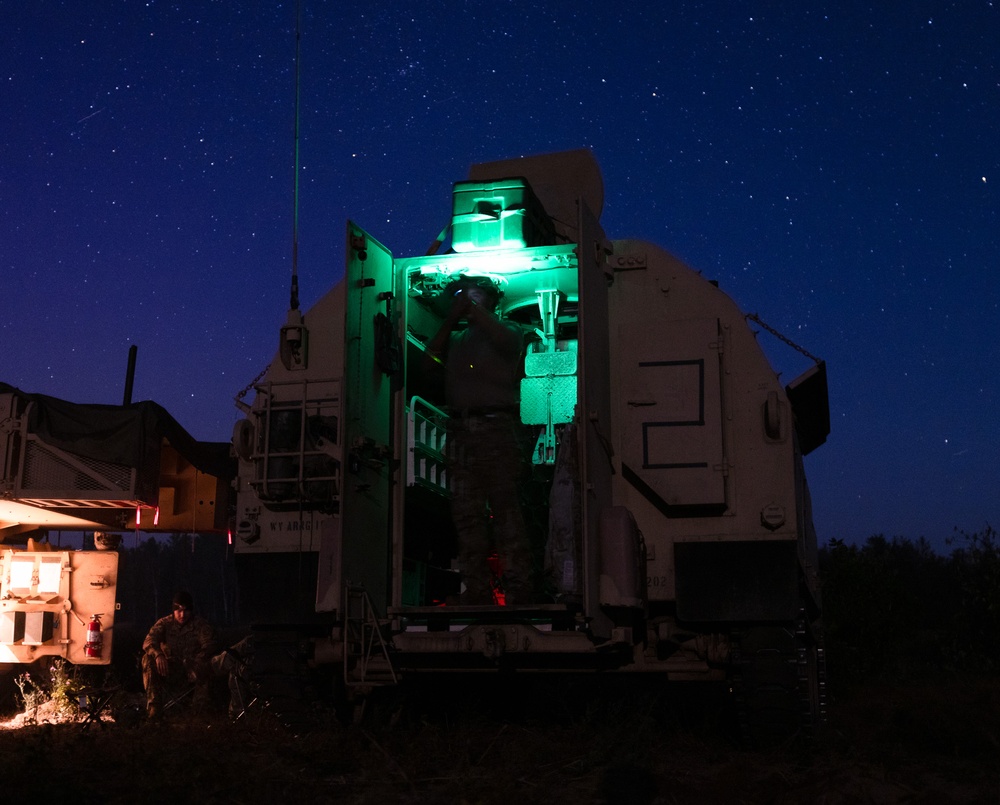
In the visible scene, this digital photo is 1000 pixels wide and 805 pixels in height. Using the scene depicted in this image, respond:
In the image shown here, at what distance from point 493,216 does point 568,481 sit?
2.17 m

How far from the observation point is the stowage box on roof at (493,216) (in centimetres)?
809

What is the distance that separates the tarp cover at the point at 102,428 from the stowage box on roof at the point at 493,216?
163 inches

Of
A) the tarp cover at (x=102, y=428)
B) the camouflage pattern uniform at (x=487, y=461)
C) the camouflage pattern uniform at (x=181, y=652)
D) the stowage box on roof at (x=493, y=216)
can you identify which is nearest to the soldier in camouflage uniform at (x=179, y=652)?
the camouflage pattern uniform at (x=181, y=652)

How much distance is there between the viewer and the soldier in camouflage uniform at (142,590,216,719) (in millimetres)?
10414

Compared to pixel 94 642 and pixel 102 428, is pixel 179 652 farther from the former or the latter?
pixel 102 428

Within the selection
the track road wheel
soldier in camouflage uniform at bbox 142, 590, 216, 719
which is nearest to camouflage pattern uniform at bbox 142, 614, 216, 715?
soldier in camouflage uniform at bbox 142, 590, 216, 719

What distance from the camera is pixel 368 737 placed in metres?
7.33

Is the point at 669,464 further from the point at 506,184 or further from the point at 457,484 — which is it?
the point at 506,184

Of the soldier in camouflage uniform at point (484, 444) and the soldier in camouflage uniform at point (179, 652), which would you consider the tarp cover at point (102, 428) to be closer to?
the soldier in camouflage uniform at point (179, 652)

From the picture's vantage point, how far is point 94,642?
427 inches

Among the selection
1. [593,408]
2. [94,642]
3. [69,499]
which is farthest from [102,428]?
[593,408]

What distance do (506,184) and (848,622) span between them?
1362 cm

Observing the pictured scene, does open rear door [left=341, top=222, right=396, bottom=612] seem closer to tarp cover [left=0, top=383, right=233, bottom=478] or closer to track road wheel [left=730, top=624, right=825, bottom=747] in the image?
track road wheel [left=730, top=624, right=825, bottom=747]

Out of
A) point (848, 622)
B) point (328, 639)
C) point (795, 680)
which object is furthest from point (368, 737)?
point (848, 622)
